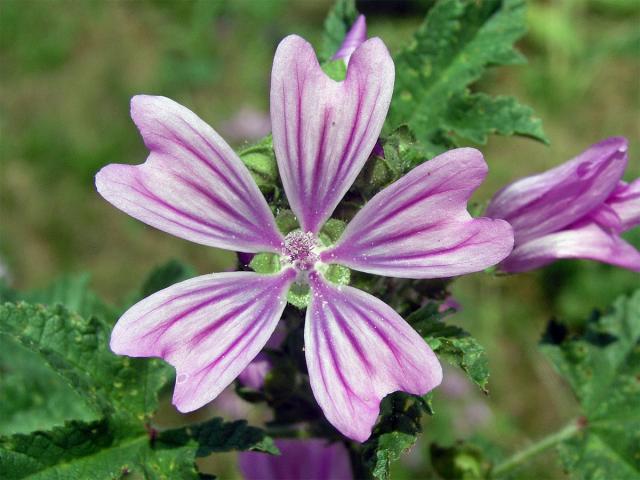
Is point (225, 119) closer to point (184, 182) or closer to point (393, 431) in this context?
point (184, 182)

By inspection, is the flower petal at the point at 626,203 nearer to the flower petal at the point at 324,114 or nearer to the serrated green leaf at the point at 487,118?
the serrated green leaf at the point at 487,118

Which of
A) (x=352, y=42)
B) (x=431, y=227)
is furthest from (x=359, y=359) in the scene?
(x=352, y=42)

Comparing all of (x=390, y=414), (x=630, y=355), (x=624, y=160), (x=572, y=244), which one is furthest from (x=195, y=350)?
(x=630, y=355)

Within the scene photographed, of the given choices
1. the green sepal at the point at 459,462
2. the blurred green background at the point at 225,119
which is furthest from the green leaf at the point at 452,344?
the blurred green background at the point at 225,119

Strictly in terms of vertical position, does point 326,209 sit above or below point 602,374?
above

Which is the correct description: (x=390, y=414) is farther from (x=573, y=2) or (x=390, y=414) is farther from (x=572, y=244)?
(x=573, y=2)

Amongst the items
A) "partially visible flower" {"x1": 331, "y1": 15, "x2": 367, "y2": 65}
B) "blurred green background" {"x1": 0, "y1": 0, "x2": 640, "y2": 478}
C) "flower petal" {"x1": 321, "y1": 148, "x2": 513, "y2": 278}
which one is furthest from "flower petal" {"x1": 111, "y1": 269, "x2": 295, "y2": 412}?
"blurred green background" {"x1": 0, "y1": 0, "x2": 640, "y2": 478}

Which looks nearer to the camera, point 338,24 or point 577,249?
point 577,249
